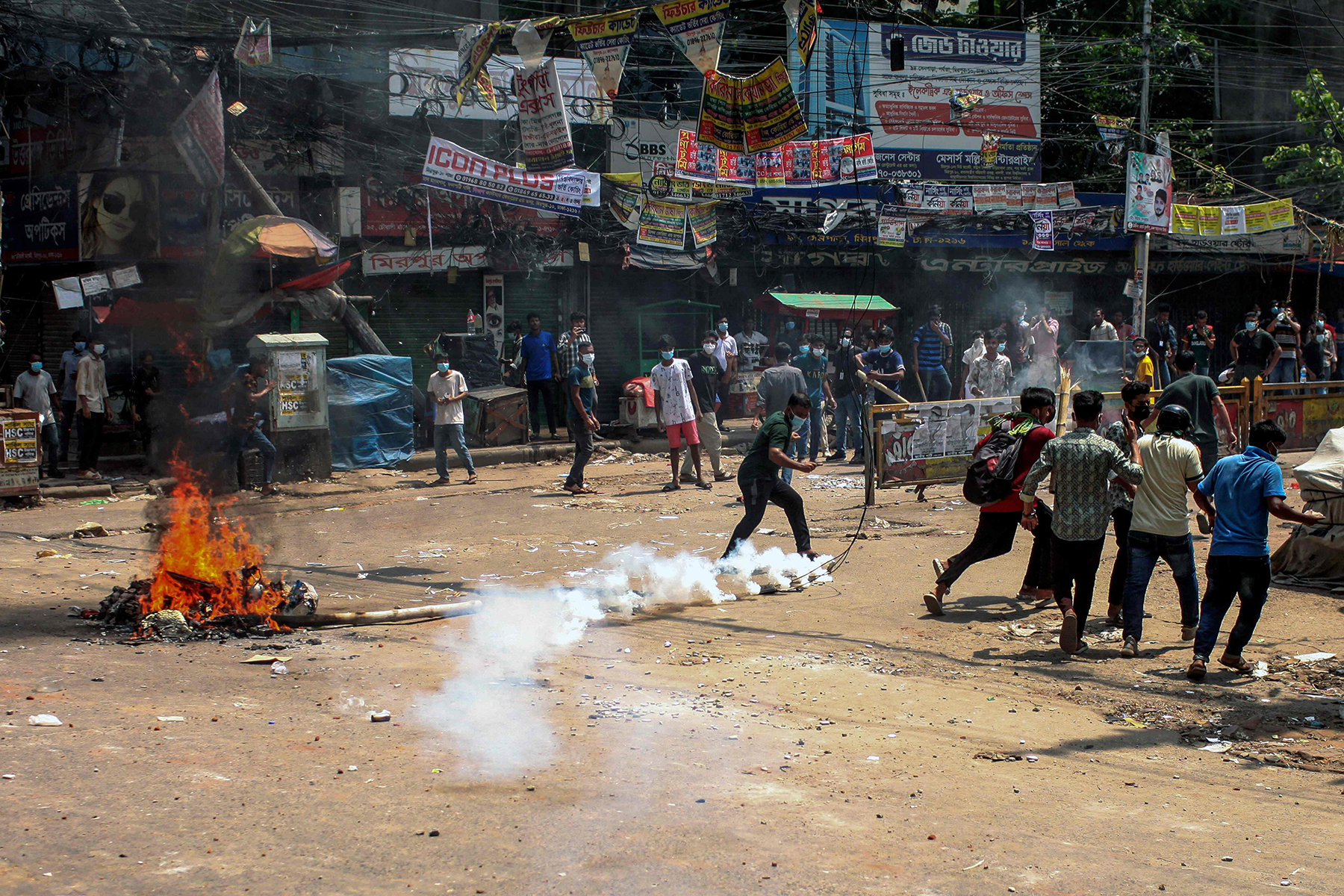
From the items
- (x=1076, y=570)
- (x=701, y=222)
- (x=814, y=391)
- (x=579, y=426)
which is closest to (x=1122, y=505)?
(x=1076, y=570)

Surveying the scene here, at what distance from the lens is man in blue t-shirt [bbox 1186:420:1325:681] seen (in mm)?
6035

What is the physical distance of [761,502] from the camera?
27.8 ft

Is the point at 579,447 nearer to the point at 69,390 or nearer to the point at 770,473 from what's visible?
the point at 770,473

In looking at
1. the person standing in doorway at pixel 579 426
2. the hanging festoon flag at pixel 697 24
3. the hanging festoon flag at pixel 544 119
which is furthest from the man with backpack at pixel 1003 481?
the hanging festoon flag at pixel 544 119

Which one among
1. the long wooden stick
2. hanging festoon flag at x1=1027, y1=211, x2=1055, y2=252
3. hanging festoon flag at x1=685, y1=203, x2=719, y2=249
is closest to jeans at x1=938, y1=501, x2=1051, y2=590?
the long wooden stick

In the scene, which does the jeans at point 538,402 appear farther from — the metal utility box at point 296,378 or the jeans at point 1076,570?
the jeans at point 1076,570

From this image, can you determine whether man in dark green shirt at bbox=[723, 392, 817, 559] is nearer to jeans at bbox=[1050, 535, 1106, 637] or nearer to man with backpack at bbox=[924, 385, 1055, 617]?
man with backpack at bbox=[924, 385, 1055, 617]

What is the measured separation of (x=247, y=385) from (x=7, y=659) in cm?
806

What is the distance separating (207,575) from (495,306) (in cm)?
1307

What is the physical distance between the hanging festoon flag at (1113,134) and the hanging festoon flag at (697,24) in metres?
12.8

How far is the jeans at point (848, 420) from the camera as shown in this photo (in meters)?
15.6

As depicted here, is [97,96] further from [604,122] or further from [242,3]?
[604,122]

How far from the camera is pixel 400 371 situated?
1630cm

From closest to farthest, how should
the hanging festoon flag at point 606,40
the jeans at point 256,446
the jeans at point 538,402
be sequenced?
the hanging festoon flag at point 606,40 → the jeans at point 256,446 → the jeans at point 538,402
